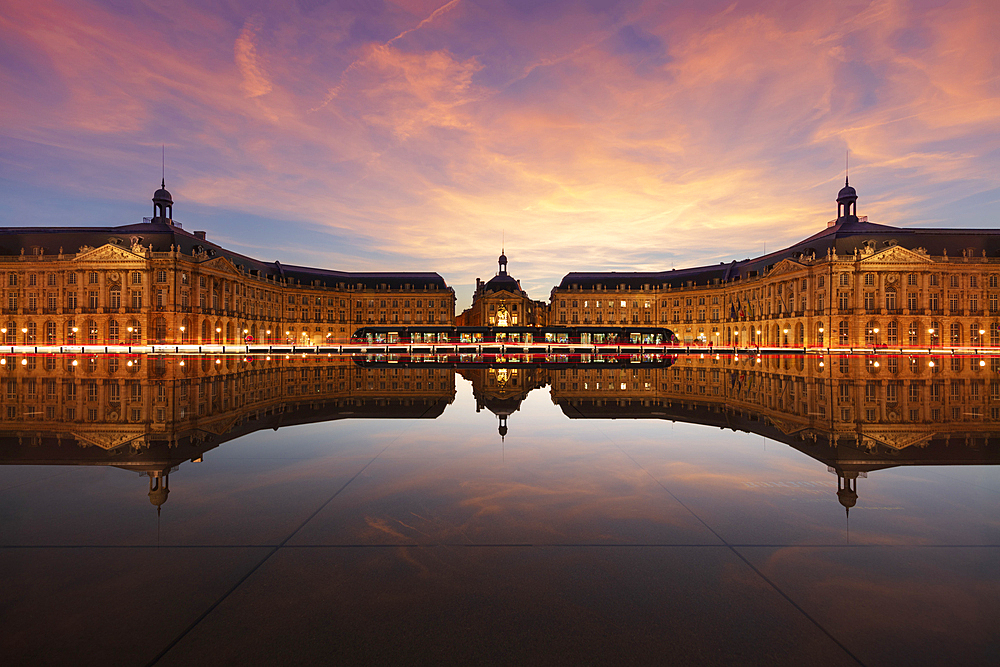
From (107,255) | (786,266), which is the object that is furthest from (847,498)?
(107,255)

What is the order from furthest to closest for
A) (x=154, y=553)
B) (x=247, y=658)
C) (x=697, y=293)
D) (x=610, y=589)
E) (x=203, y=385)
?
(x=697, y=293) → (x=203, y=385) → (x=154, y=553) → (x=610, y=589) → (x=247, y=658)

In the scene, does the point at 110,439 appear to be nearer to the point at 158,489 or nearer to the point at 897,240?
the point at 158,489

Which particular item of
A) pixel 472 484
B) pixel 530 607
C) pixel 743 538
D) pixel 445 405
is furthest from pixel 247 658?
pixel 445 405

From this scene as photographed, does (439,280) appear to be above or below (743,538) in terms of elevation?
above

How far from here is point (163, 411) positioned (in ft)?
42.5

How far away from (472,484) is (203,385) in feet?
57.4

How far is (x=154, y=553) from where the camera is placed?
4426 mm

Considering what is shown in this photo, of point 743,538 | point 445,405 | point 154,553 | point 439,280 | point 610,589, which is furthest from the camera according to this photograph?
point 439,280

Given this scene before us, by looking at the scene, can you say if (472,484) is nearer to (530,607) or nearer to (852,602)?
(530,607)

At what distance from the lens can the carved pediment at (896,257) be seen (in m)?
90.9

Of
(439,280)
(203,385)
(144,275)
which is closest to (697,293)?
(439,280)

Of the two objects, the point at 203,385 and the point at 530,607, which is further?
the point at 203,385

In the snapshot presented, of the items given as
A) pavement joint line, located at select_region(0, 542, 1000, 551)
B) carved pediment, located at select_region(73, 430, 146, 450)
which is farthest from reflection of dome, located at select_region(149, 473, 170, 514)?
carved pediment, located at select_region(73, 430, 146, 450)

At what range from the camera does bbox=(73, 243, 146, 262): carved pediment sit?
295ft
